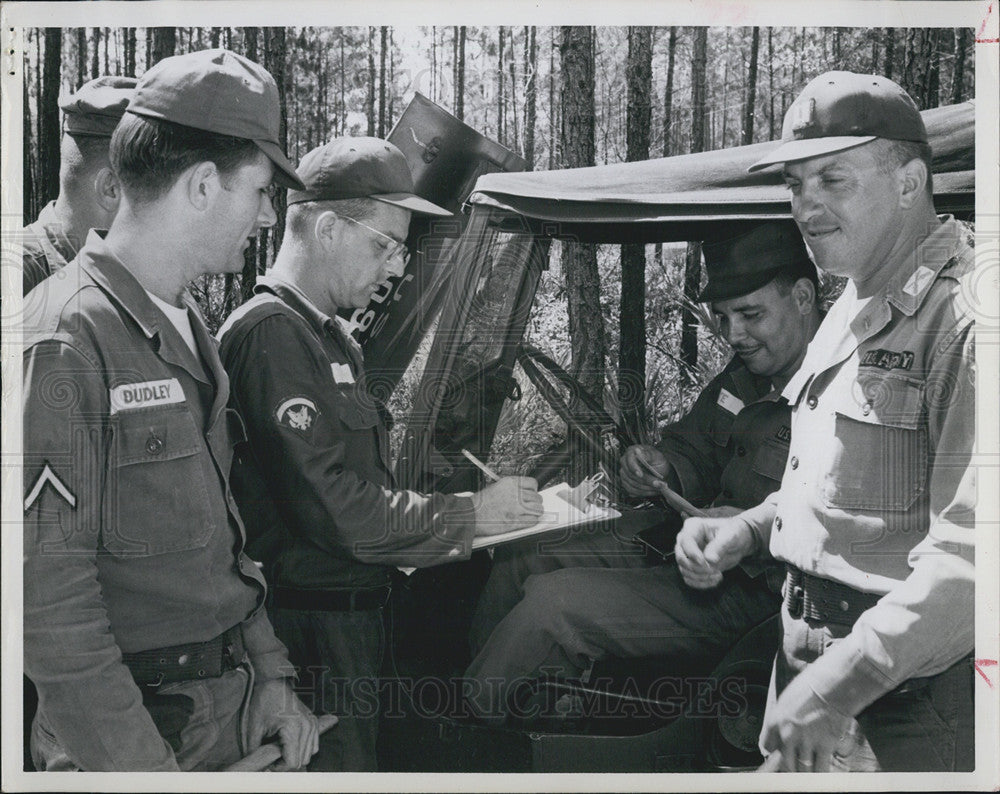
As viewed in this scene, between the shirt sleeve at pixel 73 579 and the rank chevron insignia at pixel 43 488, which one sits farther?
the rank chevron insignia at pixel 43 488

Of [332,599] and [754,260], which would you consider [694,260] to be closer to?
[754,260]

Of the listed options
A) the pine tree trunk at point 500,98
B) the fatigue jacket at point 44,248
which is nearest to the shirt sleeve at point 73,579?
the fatigue jacket at point 44,248

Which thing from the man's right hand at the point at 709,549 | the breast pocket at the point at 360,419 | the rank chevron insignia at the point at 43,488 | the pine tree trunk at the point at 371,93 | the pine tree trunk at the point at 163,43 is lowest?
the man's right hand at the point at 709,549

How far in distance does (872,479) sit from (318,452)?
1794mm

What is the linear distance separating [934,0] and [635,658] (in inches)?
97.0

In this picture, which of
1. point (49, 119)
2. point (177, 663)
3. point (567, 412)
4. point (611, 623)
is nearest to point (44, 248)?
point (49, 119)

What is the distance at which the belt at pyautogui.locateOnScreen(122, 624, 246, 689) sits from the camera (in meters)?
3.27

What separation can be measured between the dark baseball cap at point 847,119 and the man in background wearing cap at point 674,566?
26 cm

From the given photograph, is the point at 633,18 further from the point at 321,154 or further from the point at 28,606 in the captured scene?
the point at 28,606

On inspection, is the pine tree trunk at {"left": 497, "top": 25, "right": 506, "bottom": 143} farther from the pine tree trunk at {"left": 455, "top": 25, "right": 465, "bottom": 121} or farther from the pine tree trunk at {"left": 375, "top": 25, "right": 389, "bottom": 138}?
the pine tree trunk at {"left": 375, "top": 25, "right": 389, "bottom": 138}

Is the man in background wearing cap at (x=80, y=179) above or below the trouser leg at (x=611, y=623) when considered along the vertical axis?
above

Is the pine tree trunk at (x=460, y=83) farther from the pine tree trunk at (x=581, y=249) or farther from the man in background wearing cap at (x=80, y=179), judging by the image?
the man in background wearing cap at (x=80, y=179)

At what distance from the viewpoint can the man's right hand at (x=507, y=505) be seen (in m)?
3.62

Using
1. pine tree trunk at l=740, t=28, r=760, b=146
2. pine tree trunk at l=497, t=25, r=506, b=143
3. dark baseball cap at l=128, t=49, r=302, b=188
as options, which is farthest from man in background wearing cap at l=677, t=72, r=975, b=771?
dark baseball cap at l=128, t=49, r=302, b=188
